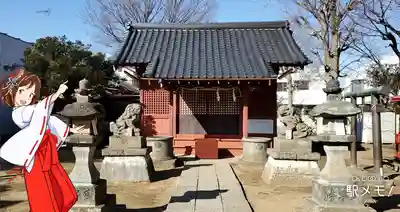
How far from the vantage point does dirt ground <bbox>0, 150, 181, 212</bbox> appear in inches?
317

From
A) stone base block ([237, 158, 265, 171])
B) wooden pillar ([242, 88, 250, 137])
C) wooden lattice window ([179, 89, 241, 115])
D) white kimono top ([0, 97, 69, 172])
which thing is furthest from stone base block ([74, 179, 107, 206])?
wooden lattice window ([179, 89, 241, 115])

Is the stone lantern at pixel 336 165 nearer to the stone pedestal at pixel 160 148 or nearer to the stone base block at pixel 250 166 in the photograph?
the stone base block at pixel 250 166

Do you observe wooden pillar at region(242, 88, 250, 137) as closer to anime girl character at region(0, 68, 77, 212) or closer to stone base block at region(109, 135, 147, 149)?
stone base block at region(109, 135, 147, 149)

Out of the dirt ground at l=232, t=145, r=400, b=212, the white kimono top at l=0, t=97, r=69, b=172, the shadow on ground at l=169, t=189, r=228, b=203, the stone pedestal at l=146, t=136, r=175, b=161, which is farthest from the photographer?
the stone pedestal at l=146, t=136, r=175, b=161

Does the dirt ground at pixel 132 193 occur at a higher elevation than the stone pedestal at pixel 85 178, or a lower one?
lower

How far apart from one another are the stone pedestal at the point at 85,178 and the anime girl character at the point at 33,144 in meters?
1.17

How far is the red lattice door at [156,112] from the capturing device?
15.7 m

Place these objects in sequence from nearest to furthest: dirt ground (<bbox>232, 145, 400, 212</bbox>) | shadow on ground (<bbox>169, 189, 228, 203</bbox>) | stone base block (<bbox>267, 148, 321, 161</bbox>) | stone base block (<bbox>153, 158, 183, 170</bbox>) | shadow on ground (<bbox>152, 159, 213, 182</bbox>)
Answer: shadow on ground (<bbox>169, 189, 228, 203</bbox>), dirt ground (<bbox>232, 145, 400, 212</bbox>), stone base block (<bbox>267, 148, 321, 161</bbox>), shadow on ground (<bbox>152, 159, 213, 182</bbox>), stone base block (<bbox>153, 158, 183, 170</bbox>)

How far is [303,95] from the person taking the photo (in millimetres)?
39094

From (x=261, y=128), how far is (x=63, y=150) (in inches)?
341

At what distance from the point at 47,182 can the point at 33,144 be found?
513mm

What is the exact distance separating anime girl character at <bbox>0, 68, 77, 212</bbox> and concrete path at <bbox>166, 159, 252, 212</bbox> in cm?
249

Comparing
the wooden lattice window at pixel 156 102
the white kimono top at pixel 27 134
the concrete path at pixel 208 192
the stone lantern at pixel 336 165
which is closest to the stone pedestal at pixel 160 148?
the concrete path at pixel 208 192

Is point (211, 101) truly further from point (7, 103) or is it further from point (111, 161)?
point (7, 103)
